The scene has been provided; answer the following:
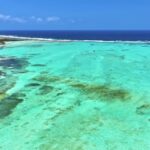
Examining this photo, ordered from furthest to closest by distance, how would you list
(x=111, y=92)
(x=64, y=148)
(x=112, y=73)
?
(x=112, y=73)
(x=111, y=92)
(x=64, y=148)

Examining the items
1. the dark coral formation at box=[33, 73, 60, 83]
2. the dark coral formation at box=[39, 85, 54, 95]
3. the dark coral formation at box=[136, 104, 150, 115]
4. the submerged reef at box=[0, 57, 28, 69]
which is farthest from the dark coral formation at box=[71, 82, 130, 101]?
the submerged reef at box=[0, 57, 28, 69]

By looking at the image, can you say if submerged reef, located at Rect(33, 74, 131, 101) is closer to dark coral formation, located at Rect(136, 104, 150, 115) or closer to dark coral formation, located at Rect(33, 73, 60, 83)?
dark coral formation, located at Rect(33, 73, 60, 83)

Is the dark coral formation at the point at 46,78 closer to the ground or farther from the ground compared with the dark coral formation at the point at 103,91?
closer to the ground

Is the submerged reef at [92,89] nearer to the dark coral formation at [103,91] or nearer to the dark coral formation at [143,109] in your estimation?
the dark coral formation at [103,91]

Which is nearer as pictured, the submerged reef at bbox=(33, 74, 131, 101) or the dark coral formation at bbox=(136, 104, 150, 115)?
the dark coral formation at bbox=(136, 104, 150, 115)

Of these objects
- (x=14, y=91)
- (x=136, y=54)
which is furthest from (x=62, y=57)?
(x=14, y=91)

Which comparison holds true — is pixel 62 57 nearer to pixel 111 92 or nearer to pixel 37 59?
pixel 37 59

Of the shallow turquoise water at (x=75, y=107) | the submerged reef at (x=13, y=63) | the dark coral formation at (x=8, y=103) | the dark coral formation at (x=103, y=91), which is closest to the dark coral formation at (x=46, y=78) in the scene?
the shallow turquoise water at (x=75, y=107)

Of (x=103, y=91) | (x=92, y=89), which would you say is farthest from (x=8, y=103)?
(x=103, y=91)

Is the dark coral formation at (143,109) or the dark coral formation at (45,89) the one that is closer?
the dark coral formation at (143,109)
